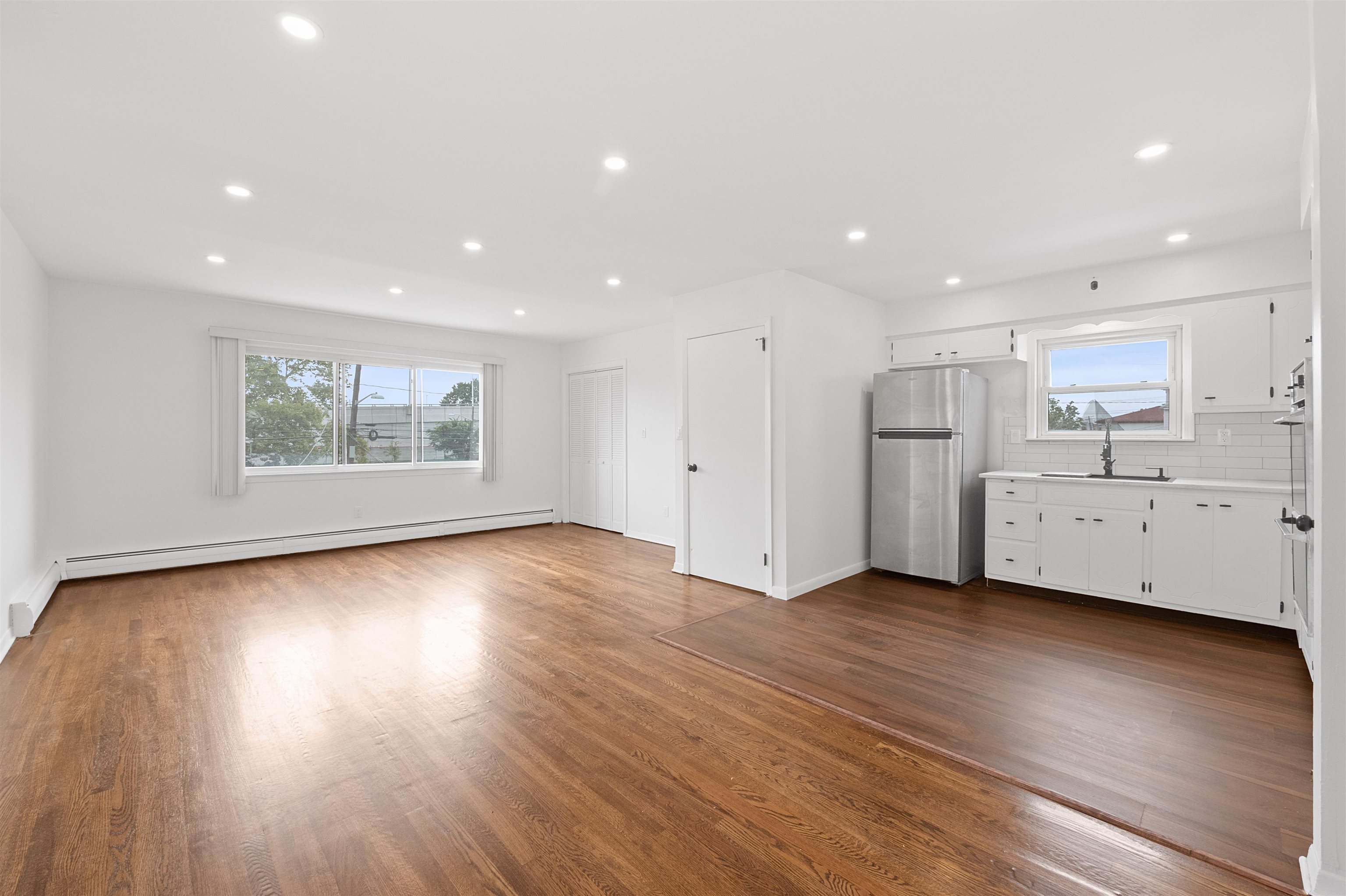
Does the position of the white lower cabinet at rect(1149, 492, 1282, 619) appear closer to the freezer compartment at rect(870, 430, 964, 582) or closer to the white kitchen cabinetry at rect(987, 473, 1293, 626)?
the white kitchen cabinetry at rect(987, 473, 1293, 626)

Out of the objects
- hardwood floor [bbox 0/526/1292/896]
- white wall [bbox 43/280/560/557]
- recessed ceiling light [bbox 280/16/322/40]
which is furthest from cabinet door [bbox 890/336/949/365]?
white wall [bbox 43/280/560/557]

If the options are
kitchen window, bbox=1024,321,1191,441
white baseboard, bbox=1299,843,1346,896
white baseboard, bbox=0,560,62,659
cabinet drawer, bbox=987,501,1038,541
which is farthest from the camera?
cabinet drawer, bbox=987,501,1038,541

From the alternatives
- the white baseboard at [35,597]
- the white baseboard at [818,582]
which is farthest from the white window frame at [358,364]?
the white baseboard at [818,582]

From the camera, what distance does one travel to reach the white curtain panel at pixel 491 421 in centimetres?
741

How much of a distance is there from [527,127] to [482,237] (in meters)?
1.49

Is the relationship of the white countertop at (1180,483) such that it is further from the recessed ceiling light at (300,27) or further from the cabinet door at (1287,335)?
the recessed ceiling light at (300,27)

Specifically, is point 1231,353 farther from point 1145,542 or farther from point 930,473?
point 930,473

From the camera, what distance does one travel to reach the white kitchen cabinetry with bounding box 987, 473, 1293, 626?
11.6 ft

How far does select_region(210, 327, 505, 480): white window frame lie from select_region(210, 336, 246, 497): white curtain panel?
45mm

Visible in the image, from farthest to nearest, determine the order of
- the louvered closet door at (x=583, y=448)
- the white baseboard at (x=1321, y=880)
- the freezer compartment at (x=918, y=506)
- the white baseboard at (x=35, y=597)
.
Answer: the louvered closet door at (x=583, y=448) < the freezer compartment at (x=918, y=506) < the white baseboard at (x=35, y=597) < the white baseboard at (x=1321, y=880)

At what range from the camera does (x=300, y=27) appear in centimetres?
178

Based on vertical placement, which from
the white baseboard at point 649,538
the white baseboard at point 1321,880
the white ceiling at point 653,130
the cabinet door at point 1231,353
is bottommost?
the white baseboard at point 1321,880

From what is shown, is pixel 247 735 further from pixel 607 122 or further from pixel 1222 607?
pixel 1222 607

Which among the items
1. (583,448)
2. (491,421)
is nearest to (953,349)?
(583,448)
